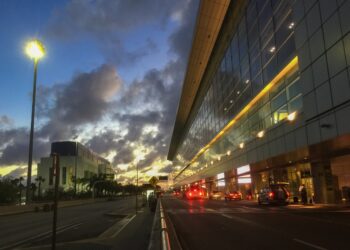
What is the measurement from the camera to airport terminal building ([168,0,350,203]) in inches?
1072

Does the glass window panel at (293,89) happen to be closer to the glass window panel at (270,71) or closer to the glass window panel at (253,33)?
the glass window panel at (270,71)

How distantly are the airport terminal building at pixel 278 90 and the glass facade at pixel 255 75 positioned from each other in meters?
0.10

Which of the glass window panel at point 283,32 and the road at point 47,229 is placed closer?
the road at point 47,229

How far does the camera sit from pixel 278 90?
130 ft

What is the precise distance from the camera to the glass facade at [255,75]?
36.3m

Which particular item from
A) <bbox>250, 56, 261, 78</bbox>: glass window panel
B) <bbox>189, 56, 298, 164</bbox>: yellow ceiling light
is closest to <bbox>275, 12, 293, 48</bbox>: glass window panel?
<bbox>189, 56, 298, 164</bbox>: yellow ceiling light

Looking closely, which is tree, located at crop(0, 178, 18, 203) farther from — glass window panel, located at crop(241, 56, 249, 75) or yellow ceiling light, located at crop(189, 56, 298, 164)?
glass window panel, located at crop(241, 56, 249, 75)

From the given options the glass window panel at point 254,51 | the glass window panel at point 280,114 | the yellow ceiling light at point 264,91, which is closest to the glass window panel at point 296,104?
the glass window panel at point 280,114

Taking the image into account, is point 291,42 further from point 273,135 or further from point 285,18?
point 273,135

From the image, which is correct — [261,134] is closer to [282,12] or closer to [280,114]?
[280,114]

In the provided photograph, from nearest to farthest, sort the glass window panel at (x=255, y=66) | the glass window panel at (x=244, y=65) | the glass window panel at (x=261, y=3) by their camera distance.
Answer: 1. the glass window panel at (x=261, y=3)
2. the glass window panel at (x=255, y=66)
3. the glass window panel at (x=244, y=65)

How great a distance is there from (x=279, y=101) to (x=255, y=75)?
7452 millimetres

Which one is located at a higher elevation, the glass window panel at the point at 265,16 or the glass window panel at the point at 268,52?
the glass window panel at the point at 265,16

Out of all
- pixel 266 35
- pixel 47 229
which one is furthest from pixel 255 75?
pixel 47 229
